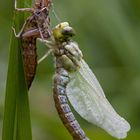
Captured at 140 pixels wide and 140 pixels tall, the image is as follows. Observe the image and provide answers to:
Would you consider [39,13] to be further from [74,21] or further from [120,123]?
[74,21]

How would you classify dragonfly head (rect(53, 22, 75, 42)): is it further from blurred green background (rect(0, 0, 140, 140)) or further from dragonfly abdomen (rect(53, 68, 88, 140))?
blurred green background (rect(0, 0, 140, 140))

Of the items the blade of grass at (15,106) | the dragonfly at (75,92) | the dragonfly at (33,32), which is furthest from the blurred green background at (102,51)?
the blade of grass at (15,106)

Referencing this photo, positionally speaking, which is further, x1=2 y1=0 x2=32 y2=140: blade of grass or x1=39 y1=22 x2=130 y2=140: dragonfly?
x1=39 y1=22 x2=130 y2=140: dragonfly

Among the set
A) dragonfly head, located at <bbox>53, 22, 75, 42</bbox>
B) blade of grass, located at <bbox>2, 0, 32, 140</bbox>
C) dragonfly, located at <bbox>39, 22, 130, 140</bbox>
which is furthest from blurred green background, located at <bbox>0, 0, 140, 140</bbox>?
blade of grass, located at <bbox>2, 0, 32, 140</bbox>

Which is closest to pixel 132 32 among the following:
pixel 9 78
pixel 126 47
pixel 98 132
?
pixel 126 47

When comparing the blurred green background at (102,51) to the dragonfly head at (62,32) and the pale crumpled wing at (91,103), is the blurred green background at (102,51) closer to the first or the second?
the pale crumpled wing at (91,103)
